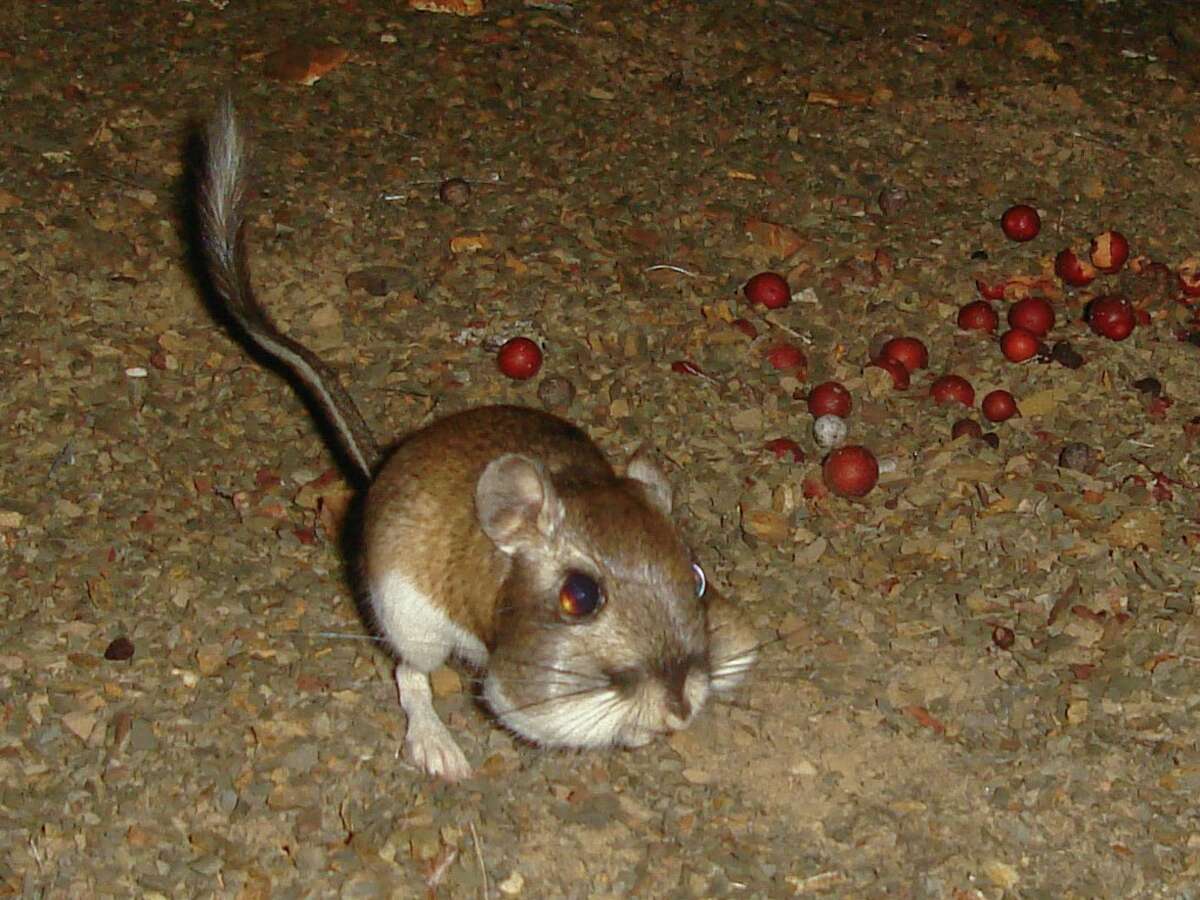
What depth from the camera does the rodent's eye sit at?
13.3 ft

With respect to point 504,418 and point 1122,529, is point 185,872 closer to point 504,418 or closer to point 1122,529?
point 504,418

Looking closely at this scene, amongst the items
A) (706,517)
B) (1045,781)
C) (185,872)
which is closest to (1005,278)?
(706,517)

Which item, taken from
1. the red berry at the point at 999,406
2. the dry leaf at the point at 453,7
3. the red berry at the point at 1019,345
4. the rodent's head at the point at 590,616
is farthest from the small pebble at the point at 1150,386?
the dry leaf at the point at 453,7

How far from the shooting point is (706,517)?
5.70 m

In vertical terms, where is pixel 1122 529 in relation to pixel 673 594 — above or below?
below

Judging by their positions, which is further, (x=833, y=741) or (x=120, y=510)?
(x=120, y=510)

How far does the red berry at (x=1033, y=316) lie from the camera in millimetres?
6543

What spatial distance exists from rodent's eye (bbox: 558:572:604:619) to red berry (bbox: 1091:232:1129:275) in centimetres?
375

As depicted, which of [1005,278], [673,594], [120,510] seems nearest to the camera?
[673,594]

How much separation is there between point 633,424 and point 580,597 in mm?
2092

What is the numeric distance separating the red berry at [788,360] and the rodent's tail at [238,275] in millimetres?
1848

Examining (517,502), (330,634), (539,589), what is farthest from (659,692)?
(330,634)

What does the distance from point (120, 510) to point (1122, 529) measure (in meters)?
3.51

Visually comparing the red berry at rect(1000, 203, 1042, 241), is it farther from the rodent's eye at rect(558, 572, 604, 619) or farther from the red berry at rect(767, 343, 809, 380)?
the rodent's eye at rect(558, 572, 604, 619)
